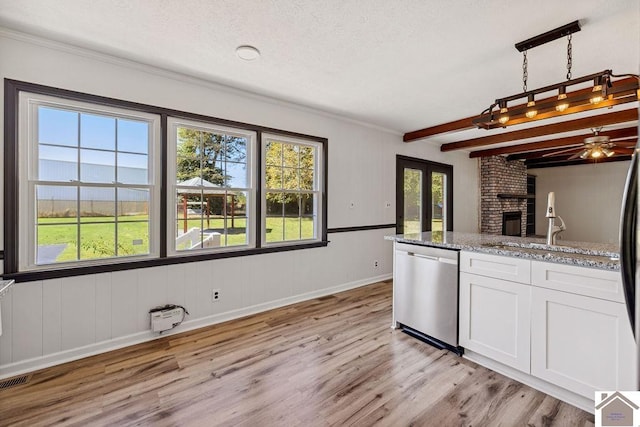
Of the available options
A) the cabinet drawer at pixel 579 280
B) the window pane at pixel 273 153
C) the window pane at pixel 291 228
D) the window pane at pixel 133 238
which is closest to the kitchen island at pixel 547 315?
the cabinet drawer at pixel 579 280

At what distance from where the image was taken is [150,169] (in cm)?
290

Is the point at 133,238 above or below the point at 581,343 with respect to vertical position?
above

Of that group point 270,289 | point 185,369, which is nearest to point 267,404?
point 185,369

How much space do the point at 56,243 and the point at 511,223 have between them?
825 centimetres

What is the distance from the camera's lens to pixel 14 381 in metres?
2.21

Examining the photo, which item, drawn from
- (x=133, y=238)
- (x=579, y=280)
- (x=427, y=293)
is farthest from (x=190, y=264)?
(x=579, y=280)

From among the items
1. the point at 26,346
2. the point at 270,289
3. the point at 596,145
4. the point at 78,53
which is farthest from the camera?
the point at 596,145

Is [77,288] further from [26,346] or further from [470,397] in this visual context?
[470,397]

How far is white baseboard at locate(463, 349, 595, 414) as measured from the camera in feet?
6.31

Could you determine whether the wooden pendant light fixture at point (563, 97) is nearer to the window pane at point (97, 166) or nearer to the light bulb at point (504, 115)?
the light bulb at point (504, 115)

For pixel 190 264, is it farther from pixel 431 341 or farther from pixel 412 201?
pixel 412 201

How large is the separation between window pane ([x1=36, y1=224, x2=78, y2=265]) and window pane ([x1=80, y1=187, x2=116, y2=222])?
0.14 m

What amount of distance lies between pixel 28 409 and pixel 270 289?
7.19 feet

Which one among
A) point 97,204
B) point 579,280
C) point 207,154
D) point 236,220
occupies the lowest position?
point 579,280
